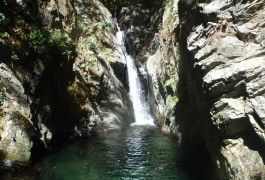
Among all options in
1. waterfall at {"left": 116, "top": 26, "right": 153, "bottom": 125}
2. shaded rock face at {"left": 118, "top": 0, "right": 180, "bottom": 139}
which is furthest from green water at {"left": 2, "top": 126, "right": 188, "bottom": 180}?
waterfall at {"left": 116, "top": 26, "right": 153, "bottom": 125}

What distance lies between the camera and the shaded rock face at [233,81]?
6.82 m

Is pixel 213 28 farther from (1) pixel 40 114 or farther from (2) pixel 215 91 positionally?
(1) pixel 40 114

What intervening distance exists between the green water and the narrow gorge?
6cm

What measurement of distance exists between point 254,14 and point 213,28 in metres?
1.23

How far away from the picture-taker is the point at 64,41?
16.9 metres

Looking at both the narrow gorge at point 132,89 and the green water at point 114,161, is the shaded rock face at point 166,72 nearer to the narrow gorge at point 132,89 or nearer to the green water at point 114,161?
the narrow gorge at point 132,89

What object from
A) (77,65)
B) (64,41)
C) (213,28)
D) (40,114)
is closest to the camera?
(213,28)

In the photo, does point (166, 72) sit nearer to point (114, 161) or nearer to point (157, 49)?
point (157, 49)

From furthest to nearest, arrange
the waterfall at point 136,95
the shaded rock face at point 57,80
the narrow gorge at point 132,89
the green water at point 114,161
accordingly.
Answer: the waterfall at point 136,95 < the shaded rock face at point 57,80 < the green water at point 114,161 < the narrow gorge at point 132,89

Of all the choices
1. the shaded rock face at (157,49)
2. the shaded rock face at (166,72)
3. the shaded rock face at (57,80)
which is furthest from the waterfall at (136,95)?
the shaded rock face at (166,72)

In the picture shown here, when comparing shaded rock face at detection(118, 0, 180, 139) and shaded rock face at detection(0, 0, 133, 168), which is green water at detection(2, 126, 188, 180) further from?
shaded rock face at detection(118, 0, 180, 139)

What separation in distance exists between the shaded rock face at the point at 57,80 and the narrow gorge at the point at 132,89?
60 millimetres

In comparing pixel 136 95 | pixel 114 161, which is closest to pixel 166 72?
pixel 114 161

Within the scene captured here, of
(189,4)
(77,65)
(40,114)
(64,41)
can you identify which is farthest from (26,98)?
(189,4)
